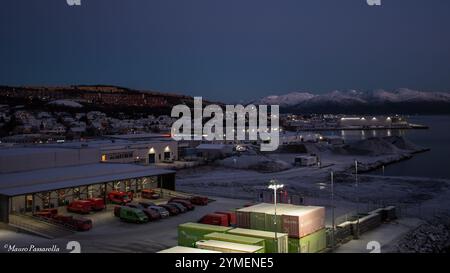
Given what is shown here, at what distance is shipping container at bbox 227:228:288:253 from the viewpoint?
8391mm

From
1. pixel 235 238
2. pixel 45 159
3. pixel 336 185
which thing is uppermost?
pixel 45 159

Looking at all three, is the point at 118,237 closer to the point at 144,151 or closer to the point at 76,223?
the point at 76,223

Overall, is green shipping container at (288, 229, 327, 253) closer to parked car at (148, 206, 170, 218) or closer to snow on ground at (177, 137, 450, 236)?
snow on ground at (177, 137, 450, 236)

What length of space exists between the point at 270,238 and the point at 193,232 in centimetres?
166

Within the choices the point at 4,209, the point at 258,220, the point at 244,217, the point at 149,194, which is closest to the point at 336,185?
the point at 149,194

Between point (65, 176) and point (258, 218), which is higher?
point (65, 176)

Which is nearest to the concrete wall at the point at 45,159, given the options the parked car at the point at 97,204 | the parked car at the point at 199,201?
the parked car at the point at 97,204

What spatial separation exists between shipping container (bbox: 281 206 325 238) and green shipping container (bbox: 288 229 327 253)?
0.27 feet

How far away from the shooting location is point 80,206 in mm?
12906

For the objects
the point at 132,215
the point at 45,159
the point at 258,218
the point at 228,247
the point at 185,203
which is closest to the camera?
the point at 228,247

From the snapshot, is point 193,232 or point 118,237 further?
point 118,237

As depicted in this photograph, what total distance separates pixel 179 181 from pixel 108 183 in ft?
18.4

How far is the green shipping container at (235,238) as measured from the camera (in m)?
8.16
